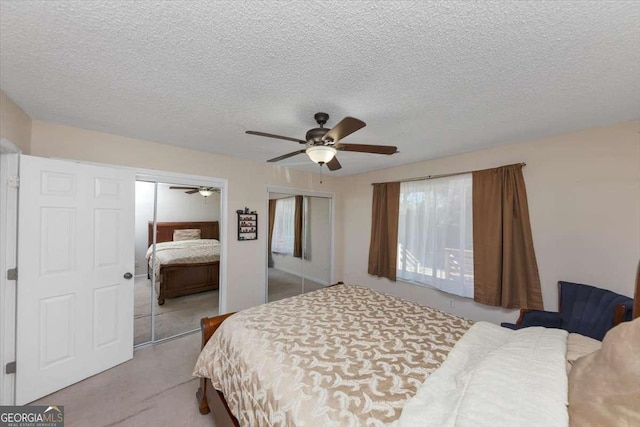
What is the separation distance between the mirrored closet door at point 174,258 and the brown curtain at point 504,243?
3477mm

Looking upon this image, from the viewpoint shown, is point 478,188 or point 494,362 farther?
point 478,188

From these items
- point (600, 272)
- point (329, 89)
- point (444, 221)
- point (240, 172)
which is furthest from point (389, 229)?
point (329, 89)

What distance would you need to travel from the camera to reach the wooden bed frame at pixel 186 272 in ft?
9.65

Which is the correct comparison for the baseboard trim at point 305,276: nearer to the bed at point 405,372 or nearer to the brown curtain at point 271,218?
the brown curtain at point 271,218

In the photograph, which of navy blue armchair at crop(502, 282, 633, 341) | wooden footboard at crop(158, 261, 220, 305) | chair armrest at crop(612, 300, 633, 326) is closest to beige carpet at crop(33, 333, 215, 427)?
wooden footboard at crop(158, 261, 220, 305)

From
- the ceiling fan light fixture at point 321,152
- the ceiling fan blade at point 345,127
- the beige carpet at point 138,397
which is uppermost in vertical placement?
the ceiling fan blade at point 345,127

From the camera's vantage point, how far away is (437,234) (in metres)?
3.36

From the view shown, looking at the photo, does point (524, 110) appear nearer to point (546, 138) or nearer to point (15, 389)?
point (546, 138)

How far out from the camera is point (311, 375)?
1.23 metres

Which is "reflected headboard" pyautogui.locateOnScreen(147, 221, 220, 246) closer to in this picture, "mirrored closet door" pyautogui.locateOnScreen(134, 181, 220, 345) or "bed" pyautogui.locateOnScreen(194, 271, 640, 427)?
"mirrored closet door" pyautogui.locateOnScreen(134, 181, 220, 345)

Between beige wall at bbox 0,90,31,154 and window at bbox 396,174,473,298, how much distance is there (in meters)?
4.21

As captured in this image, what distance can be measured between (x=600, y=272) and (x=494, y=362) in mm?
2174

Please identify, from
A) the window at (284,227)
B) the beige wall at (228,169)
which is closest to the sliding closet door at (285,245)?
the window at (284,227)

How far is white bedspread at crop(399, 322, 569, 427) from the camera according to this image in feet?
2.71
